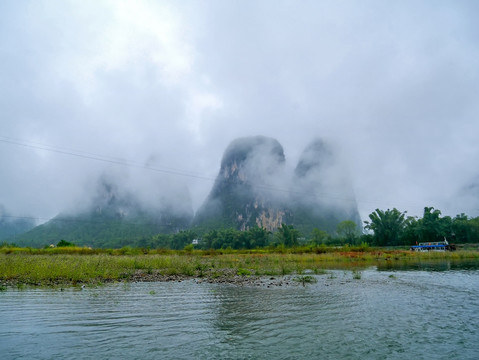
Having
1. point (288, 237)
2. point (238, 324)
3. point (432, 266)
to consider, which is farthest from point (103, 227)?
point (238, 324)

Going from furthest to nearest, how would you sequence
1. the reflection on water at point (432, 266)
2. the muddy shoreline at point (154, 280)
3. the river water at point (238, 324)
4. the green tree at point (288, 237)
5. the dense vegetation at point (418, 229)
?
the green tree at point (288, 237) → the dense vegetation at point (418, 229) → the reflection on water at point (432, 266) → the muddy shoreline at point (154, 280) → the river water at point (238, 324)

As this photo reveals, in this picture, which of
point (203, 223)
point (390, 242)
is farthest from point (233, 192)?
point (390, 242)

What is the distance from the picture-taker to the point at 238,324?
837 centimetres

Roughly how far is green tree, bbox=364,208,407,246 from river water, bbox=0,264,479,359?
6967 centimetres

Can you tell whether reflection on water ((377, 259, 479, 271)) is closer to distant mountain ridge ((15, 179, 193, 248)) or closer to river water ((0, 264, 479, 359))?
river water ((0, 264, 479, 359))

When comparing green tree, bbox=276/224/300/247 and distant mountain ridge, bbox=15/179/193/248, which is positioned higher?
distant mountain ridge, bbox=15/179/193/248

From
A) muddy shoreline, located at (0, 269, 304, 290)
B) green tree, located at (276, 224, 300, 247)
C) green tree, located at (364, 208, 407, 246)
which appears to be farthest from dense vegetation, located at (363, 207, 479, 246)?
muddy shoreline, located at (0, 269, 304, 290)

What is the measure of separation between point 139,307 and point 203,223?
165 meters

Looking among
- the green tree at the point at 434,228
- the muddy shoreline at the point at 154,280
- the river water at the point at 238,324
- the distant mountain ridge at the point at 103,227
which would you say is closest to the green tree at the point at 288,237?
the green tree at the point at 434,228

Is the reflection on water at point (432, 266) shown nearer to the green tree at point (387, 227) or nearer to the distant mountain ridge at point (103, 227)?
the green tree at point (387, 227)

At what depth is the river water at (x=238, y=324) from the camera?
247 inches

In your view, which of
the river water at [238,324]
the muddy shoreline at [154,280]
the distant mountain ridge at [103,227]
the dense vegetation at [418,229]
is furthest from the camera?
the distant mountain ridge at [103,227]

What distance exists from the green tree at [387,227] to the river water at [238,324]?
69675mm

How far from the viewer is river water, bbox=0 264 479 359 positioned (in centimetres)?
627
